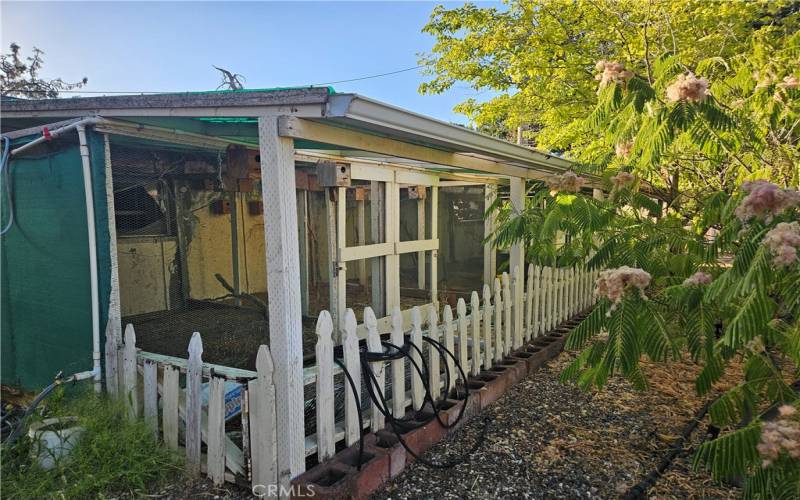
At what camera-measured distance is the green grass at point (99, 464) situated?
8.84 feet

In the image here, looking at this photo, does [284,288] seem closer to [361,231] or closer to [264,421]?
[264,421]

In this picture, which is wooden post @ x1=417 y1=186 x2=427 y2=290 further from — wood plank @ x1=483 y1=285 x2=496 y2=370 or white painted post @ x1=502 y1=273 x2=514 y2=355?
wood plank @ x1=483 y1=285 x2=496 y2=370

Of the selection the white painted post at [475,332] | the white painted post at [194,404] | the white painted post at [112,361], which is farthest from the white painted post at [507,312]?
the white painted post at [112,361]

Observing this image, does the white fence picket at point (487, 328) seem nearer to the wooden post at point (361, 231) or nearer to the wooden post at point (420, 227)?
the wooden post at point (361, 231)

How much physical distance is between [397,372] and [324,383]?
715 mm

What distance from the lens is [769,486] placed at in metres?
1.68

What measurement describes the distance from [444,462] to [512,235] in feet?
5.37

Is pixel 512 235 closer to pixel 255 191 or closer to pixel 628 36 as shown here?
pixel 255 191

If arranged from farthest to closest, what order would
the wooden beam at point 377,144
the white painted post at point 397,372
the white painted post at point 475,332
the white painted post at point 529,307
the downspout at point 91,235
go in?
the white painted post at point 529,307 → the white painted post at point 475,332 → the white painted post at point 397,372 → the downspout at point 91,235 → the wooden beam at point 377,144

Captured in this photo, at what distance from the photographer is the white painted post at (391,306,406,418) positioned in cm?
335

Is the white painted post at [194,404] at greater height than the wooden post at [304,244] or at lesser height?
lesser

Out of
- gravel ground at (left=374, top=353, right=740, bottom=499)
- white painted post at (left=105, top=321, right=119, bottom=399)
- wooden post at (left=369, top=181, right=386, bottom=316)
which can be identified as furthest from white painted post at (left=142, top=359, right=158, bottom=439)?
wooden post at (left=369, top=181, right=386, bottom=316)

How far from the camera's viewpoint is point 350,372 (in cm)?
300

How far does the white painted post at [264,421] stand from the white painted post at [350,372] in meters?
0.51
